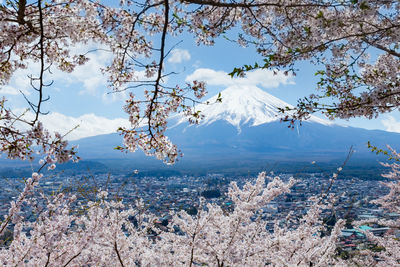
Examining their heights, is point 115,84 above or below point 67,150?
above

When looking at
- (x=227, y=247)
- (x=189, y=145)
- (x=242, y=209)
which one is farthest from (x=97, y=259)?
(x=189, y=145)

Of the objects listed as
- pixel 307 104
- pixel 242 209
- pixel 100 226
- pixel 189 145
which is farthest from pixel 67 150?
pixel 189 145

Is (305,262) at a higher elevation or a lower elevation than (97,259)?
lower

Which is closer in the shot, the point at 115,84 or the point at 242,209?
the point at 242,209

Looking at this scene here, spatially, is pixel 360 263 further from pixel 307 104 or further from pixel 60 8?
pixel 60 8

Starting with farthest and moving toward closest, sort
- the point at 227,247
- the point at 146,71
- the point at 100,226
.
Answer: the point at 146,71 → the point at 227,247 → the point at 100,226

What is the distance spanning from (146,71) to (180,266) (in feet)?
10.2

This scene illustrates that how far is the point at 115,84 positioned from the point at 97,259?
8.23 feet

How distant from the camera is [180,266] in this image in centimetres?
398

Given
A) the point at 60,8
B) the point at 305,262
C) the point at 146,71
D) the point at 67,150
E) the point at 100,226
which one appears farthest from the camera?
the point at 305,262

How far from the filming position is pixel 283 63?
397 centimetres

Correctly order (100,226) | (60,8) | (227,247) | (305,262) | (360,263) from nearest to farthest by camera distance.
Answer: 1. (100,226)
2. (227,247)
3. (60,8)
4. (305,262)
5. (360,263)

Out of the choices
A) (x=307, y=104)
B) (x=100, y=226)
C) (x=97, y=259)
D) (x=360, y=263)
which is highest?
(x=307, y=104)

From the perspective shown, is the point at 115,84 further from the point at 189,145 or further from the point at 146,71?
the point at 189,145
